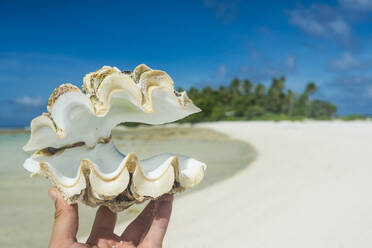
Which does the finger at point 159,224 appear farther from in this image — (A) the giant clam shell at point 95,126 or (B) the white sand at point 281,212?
(B) the white sand at point 281,212

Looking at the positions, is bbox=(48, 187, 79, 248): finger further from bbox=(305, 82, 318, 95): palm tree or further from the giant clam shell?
bbox=(305, 82, 318, 95): palm tree

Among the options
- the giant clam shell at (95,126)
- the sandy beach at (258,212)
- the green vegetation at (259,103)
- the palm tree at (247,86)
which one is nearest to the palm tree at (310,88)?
the green vegetation at (259,103)

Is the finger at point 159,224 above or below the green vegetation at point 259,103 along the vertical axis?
below

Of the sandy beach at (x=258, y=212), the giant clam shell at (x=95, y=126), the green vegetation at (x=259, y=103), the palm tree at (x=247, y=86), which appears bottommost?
the sandy beach at (x=258, y=212)

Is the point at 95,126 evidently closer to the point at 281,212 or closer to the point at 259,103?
the point at 281,212

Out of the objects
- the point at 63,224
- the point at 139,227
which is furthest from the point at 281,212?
the point at 63,224

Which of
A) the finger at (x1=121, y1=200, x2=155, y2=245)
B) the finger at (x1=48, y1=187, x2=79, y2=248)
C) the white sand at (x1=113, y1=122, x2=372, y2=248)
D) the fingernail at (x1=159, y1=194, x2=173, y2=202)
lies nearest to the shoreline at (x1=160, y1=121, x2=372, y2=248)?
the white sand at (x1=113, y1=122, x2=372, y2=248)

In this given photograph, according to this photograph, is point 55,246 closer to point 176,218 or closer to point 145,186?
point 145,186

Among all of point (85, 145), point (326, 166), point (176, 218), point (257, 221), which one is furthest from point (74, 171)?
point (326, 166)
